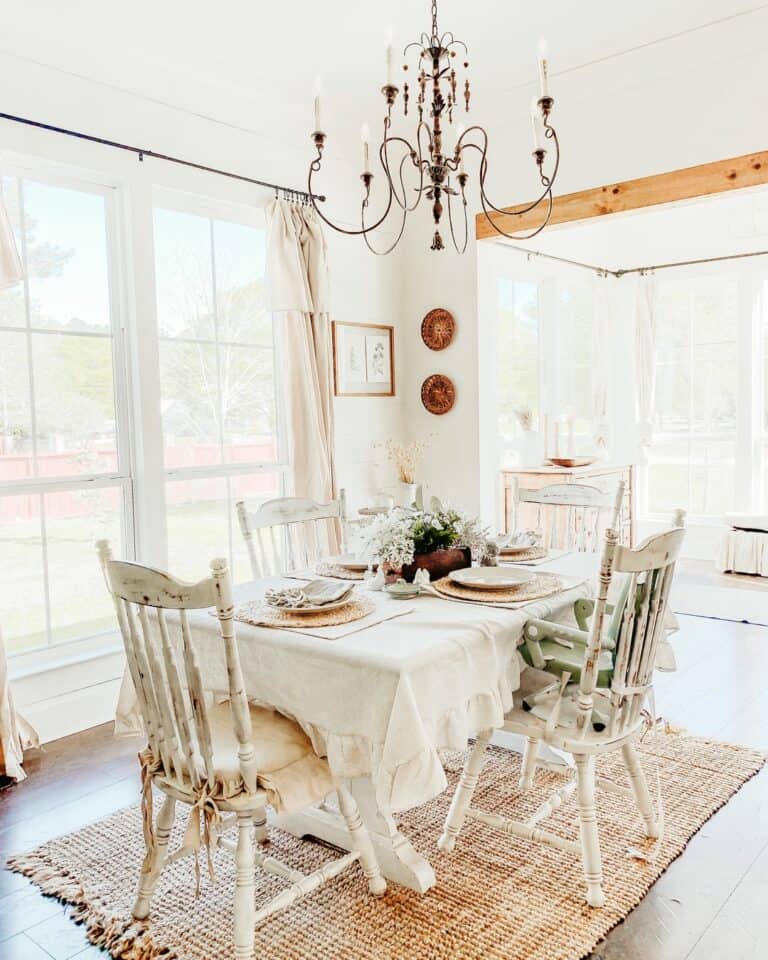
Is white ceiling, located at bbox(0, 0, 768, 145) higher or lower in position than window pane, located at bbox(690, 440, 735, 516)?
higher

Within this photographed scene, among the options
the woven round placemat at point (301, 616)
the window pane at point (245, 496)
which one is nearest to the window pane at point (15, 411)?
the window pane at point (245, 496)

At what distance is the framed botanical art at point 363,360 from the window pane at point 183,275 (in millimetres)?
845

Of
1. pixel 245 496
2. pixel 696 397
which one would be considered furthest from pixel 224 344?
pixel 696 397

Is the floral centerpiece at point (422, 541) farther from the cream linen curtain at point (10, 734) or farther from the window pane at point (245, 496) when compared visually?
the window pane at point (245, 496)

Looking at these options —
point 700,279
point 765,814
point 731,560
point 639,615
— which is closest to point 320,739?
point 639,615

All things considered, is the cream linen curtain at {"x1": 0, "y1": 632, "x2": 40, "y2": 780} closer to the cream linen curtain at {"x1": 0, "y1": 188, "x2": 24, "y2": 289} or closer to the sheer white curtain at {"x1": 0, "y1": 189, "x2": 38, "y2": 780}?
the sheer white curtain at {"x1": 0, "y1": 189, "x2": 38, "y2": 780}

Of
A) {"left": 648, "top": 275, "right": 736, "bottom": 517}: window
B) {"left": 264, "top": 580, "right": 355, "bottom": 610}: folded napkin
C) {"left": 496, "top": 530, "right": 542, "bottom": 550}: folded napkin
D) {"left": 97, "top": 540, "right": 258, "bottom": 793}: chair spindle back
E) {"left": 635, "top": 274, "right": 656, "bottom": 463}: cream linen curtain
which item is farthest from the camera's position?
{"left": 635, "top": 274, "right": 656, "bottom": 463}: cream linen curtain

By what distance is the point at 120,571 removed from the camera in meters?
1.71

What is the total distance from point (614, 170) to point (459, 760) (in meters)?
2.95

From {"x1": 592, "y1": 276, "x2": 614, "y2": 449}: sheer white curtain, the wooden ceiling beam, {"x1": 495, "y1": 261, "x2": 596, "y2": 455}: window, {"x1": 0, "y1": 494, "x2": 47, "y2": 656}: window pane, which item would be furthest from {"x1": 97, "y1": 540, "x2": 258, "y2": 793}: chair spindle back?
{"x1": 592, "y1": 276, "x2": 614, "y2": 449}: sheer white curtain

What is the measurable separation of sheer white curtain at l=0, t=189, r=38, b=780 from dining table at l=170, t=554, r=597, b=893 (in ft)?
3.81

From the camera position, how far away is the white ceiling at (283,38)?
312 cm

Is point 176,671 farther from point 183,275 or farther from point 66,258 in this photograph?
point 183,275

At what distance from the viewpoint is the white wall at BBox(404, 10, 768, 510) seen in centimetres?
354
